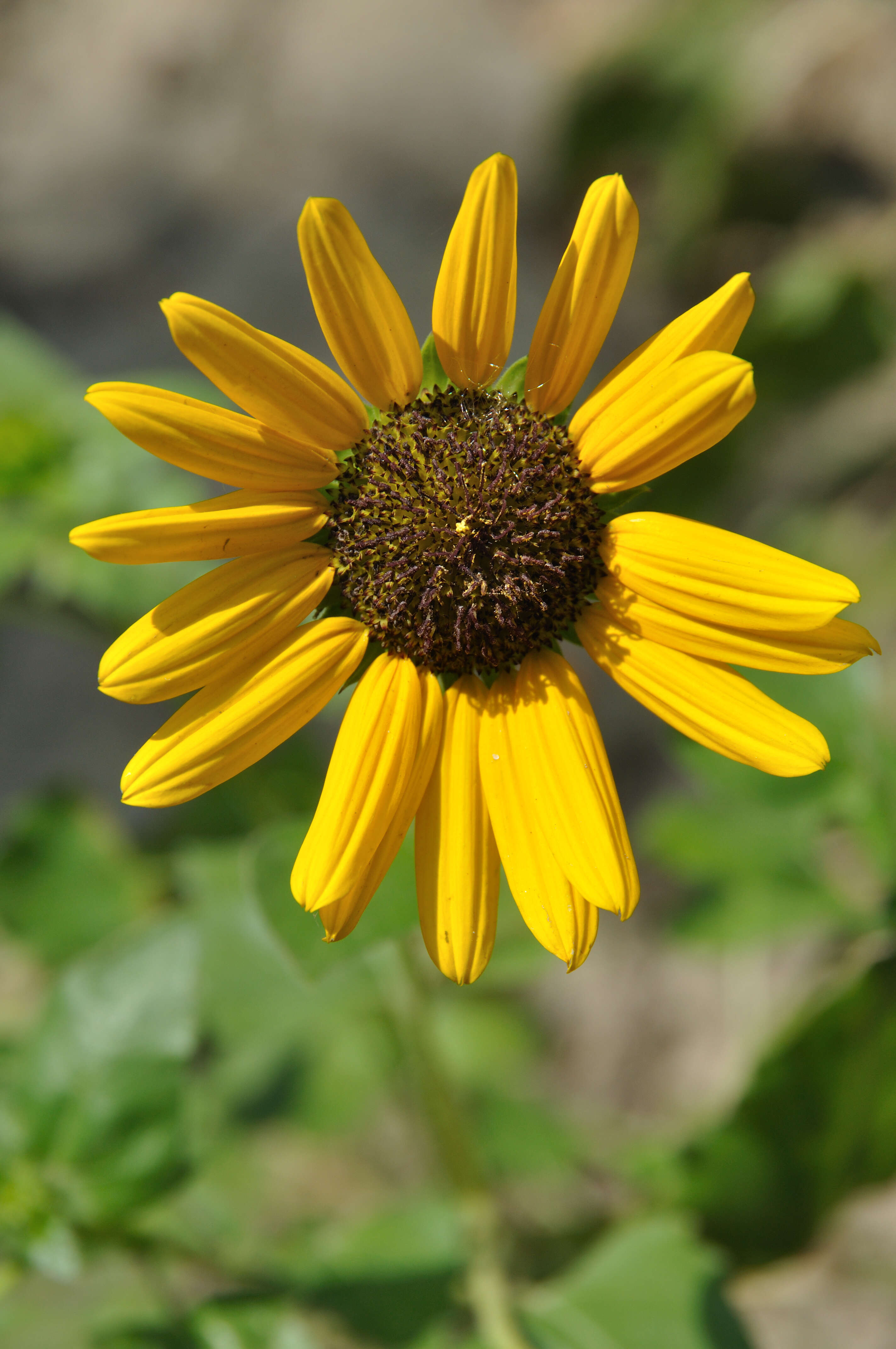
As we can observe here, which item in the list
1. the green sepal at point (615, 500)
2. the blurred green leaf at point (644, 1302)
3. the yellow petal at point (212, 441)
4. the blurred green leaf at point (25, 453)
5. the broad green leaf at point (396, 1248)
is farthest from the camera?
the blurred green leaf at point (25, 453)

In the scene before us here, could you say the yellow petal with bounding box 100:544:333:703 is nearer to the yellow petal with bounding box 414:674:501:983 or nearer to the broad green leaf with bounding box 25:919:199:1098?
the yellow petal with bounding box 414:674:501:983

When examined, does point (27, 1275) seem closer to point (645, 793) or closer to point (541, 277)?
point (645, 793)

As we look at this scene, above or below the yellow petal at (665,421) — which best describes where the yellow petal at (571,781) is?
below

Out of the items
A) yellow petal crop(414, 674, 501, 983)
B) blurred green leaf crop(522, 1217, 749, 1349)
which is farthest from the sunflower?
blurred green leaf crop(522, 1217, 749, 1349)

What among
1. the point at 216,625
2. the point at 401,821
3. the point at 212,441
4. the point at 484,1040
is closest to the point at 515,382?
the point at 212,441

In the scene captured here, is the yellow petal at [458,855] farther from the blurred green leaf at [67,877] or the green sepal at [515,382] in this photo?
the blurred green leaf at [67,877]

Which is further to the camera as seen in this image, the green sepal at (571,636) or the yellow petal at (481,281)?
the green sepal at (571,636)

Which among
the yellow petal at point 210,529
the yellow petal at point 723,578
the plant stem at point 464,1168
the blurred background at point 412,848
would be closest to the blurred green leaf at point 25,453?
the blurred background at point 412,848

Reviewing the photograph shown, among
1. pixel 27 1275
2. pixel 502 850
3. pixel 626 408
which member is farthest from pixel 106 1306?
pixel 626 408
